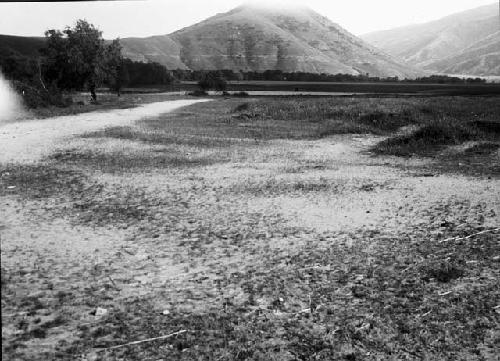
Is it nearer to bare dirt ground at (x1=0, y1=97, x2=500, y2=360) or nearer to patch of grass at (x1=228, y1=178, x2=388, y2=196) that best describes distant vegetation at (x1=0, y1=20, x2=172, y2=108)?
bare dirt ground at (x1=0, y1=97, x2=500, y2=360)

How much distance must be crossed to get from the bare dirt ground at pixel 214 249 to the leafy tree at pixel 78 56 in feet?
122

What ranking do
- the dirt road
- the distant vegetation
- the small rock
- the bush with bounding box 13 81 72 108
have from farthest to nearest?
1. the distant vegetation
2. the bush with bounding box 13 81 72 108
3. the dirt road
4. the small rock

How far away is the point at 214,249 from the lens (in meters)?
9.16

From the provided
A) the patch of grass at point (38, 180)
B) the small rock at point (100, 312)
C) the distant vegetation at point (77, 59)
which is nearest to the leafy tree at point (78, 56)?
the distant vegetation at point (77, 59)

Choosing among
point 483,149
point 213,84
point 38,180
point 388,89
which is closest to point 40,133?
point 38,180

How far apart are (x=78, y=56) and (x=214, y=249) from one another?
49548 millimetres

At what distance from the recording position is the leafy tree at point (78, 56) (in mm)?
51375

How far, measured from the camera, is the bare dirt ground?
5.88 metres

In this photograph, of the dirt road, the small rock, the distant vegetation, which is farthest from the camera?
the distant vegetation

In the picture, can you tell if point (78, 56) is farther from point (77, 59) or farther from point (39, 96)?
point (39, 96)

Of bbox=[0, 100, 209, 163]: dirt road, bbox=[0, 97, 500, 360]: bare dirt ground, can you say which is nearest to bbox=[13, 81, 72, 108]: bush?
bbox=[0, 100, 209, 163]: dirt road

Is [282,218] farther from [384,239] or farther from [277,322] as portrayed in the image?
[277,322]

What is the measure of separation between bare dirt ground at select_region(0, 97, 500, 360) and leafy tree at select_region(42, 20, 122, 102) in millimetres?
37298

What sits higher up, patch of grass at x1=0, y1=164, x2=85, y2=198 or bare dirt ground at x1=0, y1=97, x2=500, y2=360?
patch of grass at x1=0, y1=164, x2=85, y2=198
